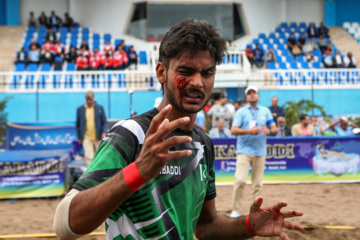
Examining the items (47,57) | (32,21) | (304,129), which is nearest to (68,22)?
(32,21)

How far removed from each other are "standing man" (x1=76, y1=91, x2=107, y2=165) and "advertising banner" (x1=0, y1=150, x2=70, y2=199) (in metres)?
0.75

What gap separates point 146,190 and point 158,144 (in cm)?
40

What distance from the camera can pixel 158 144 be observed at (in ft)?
4.85

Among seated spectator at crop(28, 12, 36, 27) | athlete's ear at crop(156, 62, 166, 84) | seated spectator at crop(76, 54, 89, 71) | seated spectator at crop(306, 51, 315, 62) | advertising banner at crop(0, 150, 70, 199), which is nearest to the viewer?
athlete's ear at crop(156, 62, 166, 84)

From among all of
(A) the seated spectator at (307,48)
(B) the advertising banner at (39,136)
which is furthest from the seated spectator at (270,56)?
(B) the advertising banner at (39,136)

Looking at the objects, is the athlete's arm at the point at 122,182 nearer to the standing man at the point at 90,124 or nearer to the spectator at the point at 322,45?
the standing man at the point at 90,124

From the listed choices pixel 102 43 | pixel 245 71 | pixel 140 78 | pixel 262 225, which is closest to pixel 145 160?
pixel 262 225

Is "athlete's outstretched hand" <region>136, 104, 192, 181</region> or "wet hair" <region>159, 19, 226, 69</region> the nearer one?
"athlete's outstretched hand" <region>136, 104, 192, 181</region>

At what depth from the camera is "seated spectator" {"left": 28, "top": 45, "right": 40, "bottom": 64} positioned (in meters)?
22.5

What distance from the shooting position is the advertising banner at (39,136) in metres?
12.4

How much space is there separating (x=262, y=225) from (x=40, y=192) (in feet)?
24.3

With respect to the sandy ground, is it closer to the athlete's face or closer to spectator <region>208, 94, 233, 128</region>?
the athlete's face

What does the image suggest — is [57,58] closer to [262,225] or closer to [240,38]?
[240,38]

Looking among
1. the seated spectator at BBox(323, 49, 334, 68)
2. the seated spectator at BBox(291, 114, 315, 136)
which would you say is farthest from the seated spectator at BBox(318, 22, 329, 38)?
the seated spectator at BBox(291, 114, 315, 136)
